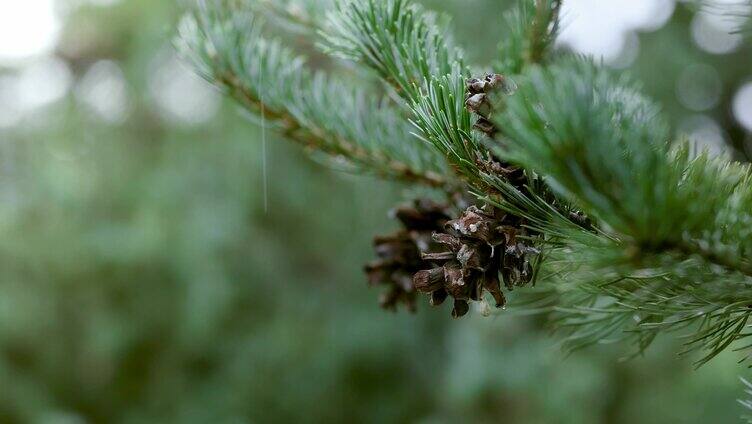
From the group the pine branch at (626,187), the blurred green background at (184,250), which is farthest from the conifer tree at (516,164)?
the blurred green background at (184,250)

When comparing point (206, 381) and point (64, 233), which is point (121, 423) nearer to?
point (206, 381)

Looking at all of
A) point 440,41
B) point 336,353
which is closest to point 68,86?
point 336,353

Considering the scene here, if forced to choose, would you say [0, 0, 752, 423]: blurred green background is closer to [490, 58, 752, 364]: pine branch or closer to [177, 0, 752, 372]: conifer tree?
[177, 0, 752, 372]: conifer tree

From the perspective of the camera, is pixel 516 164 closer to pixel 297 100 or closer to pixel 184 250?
pixel 297 100

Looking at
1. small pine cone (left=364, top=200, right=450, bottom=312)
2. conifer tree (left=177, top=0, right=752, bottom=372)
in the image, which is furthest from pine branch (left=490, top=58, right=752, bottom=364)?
small pine cone (left=364, top=200, right=450, bottom=312)

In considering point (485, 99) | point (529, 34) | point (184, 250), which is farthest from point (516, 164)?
point (184, 250)

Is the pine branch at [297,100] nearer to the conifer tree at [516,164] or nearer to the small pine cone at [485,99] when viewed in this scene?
the conifer tree at [516,164]
